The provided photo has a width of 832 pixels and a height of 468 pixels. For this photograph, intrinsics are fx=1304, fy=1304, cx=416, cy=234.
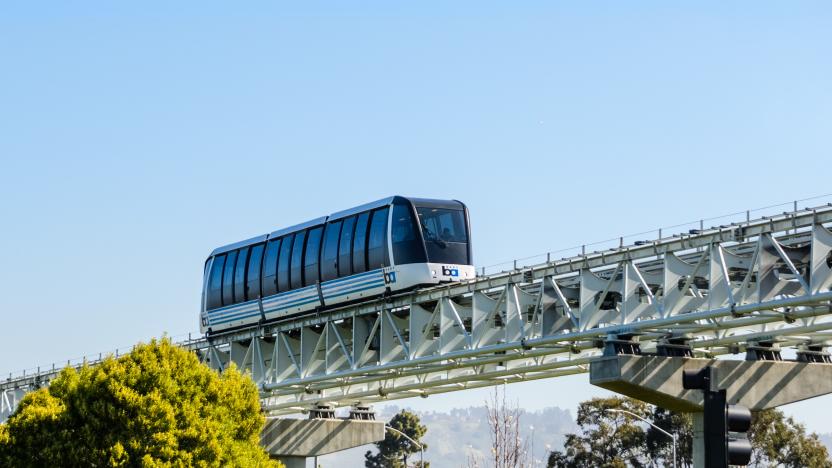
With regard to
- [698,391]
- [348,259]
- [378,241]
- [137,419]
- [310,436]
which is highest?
[378,241]

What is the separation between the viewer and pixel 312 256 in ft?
147

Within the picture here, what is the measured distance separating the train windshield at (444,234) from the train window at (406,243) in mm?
323

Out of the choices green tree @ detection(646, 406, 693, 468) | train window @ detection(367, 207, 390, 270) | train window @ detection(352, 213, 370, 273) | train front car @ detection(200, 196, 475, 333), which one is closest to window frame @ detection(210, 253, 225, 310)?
train front car @ detection(200, 196, 475, 333)

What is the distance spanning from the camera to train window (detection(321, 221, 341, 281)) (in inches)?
1711

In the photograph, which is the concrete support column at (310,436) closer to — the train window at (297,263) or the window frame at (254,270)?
the window frame at (254,270)

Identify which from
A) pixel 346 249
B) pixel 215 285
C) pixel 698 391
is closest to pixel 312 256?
pixel 346 249

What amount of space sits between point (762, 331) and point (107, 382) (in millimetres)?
17782

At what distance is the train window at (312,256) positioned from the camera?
44459 mm

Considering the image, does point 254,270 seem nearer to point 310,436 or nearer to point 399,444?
point 310,436

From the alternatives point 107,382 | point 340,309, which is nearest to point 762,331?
point 340,309

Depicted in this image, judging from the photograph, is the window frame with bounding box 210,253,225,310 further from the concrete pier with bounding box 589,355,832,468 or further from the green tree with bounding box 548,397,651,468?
the green tree with bounding box 548,397,651,468

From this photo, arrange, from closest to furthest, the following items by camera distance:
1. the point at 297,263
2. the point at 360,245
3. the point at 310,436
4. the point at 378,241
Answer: the point at 378,241 < the point at 360,245 < the point at 297,263 < the point at 310,436

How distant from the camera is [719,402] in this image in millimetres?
10258

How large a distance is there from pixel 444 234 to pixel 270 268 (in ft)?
27.7
